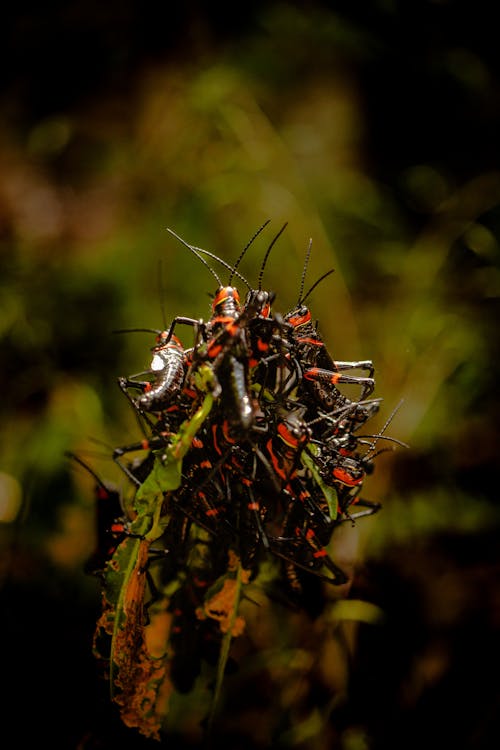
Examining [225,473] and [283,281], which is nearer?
[225,473]

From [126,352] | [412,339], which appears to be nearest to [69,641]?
[126,352]

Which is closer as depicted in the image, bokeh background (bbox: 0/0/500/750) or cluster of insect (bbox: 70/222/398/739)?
cluster of insect (bbox: 70/222/398/739)

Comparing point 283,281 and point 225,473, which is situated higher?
point 283,281

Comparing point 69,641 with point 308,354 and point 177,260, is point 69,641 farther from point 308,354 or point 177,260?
point 177,260

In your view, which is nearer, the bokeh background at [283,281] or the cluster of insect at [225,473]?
the cluster of insect at [225,473]
